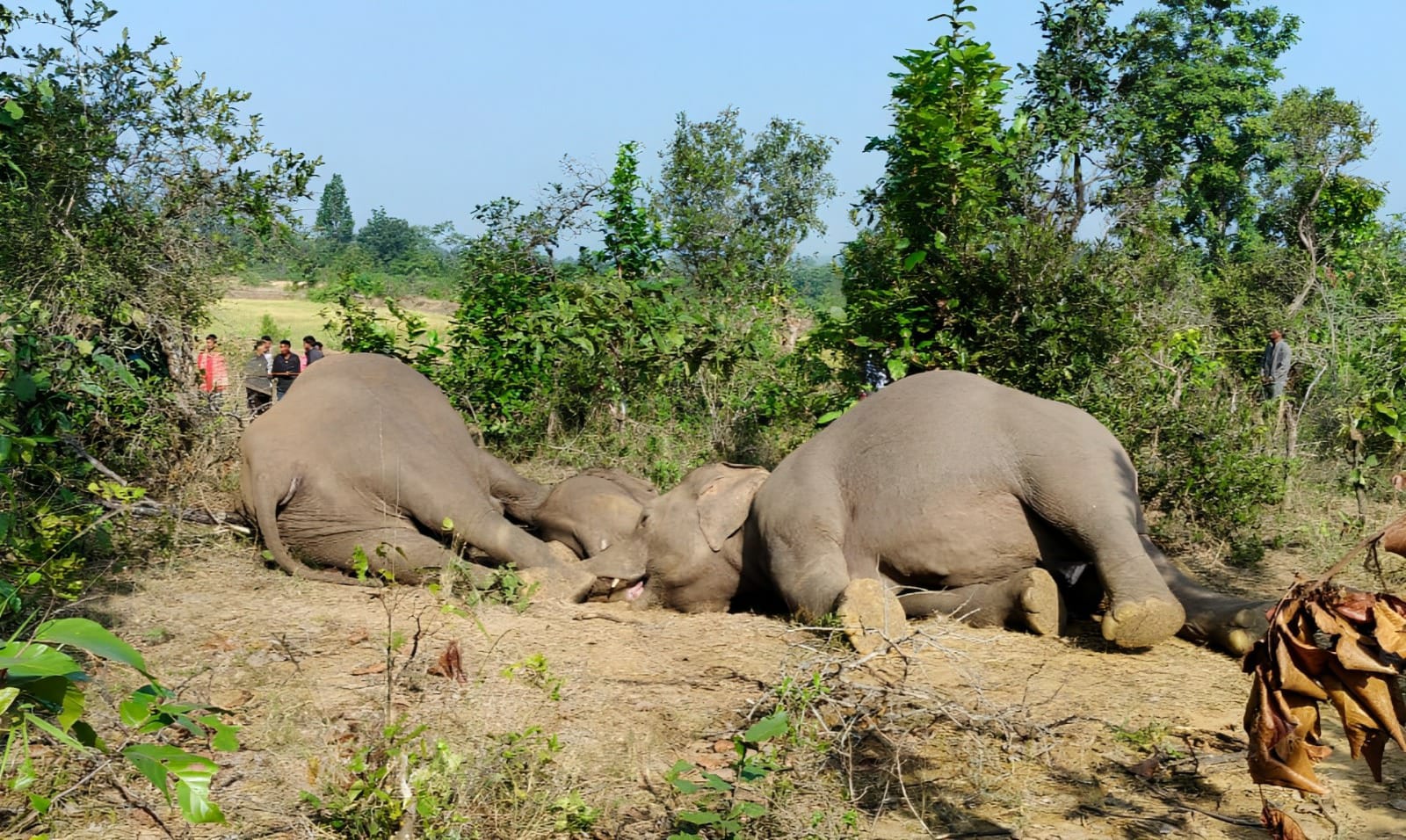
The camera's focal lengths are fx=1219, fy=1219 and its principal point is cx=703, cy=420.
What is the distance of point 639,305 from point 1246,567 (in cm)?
527

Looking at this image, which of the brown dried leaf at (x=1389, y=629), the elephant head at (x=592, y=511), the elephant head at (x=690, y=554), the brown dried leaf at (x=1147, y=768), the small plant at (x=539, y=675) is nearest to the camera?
the brown dried leaf at (x=1389, y=629)

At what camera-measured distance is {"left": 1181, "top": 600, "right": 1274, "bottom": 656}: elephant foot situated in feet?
17.8

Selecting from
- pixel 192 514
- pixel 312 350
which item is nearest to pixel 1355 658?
pixel 192 514

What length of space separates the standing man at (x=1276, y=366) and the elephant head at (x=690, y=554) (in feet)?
25.5

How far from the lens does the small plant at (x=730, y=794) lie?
11.1 ft

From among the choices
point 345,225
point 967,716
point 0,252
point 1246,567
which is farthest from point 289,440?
point 345,225

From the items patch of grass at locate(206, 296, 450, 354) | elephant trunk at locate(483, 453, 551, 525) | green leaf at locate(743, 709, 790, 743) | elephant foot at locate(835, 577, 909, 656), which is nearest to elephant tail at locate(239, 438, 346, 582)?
elephant trunk at locate(483, 453, 551, 525)

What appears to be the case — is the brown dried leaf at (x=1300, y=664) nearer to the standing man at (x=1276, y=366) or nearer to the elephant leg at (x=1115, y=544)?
the elephant leg at (x=1115, y=544)

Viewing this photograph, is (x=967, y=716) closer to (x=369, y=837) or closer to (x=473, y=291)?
(x=369, y=837)

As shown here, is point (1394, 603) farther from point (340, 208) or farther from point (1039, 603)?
point (340, 208)

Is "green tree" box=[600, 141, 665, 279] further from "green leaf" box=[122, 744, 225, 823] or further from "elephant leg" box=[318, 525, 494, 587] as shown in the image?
"green leaf" box=[122, 744, 225, 823]

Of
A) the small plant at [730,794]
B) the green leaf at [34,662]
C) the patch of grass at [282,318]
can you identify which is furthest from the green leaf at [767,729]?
the patch of grass at [282,318]

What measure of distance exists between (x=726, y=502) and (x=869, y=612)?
1994mm

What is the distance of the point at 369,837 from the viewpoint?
3.43 meters
